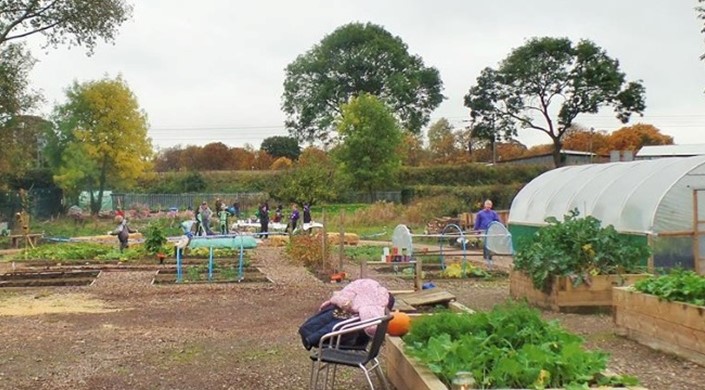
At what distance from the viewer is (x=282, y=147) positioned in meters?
74.1

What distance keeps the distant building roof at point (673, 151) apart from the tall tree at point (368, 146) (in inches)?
571

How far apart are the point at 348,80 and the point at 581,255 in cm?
5793

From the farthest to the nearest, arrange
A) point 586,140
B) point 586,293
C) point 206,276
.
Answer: point 586,140
point 206,276
point 586,293

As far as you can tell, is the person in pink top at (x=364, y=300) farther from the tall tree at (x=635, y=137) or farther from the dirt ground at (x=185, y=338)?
the tall tree at (x=635, y=137)

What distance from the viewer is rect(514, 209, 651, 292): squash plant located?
10609 mm

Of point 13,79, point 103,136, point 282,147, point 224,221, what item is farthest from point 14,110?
point 282,147

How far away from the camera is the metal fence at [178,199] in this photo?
46.0 m

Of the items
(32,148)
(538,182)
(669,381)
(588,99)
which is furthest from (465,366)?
(588,99)

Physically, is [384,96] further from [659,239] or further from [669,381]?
[669,381]

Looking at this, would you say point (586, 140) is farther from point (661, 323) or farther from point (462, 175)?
point (661, 323)

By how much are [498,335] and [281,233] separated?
81.0 ft

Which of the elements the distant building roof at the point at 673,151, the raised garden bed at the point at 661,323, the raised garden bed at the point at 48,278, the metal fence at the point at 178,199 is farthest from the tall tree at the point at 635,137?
the raised garden bed at the point at 661,323

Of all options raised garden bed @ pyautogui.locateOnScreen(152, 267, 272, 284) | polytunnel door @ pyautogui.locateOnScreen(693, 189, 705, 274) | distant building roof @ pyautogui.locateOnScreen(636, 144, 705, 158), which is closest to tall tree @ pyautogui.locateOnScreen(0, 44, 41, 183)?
raised garden bed @ pyautogui.locateOnScreen(152, 267, 272, 284)

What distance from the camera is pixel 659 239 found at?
513 inches
